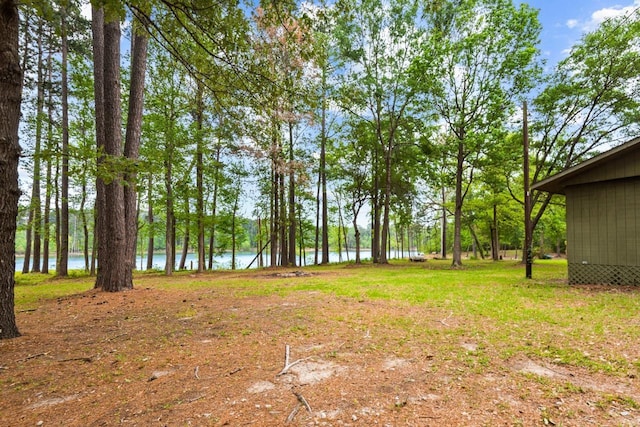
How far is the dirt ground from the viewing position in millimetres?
2184

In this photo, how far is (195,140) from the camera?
1286 centimetres

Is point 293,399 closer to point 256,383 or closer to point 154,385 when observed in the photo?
point 256,383

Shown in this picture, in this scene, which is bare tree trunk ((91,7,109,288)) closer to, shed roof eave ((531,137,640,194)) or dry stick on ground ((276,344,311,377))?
dry stick on ground ((276,344,311,377))

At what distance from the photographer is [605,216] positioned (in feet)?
26.6

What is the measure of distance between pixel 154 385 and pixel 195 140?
470 inches

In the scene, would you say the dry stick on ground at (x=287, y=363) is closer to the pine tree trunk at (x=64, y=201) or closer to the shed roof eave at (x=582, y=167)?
the shed roof eave at (x=582, y=167)

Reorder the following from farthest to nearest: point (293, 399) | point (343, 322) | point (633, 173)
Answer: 1. point (633, 173)
2. point (343, 322)
3. point (293, 399)

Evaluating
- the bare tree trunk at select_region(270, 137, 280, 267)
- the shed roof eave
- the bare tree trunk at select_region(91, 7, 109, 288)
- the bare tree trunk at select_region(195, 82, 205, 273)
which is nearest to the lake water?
the bare tree trunk at select_region(195, 82, 205, 273)

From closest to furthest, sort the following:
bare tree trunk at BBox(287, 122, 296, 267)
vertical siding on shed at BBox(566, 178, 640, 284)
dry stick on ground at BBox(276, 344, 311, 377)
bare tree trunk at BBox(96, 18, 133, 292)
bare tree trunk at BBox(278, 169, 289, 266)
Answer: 1. dry stick on ground at BBox(276, 344, 311, 377)
2. bare tree trunk at BBox(96, 18, 133, 292)
3. vertical siding on shed at BBox(566, 178, 640, 284)
4. bare tree trunk at BBox(278, 169, 289, 266)
5. bare tree trunk at BBox(287, 122, 296, 267)

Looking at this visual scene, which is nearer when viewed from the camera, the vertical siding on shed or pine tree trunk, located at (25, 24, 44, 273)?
the vertical siding on shed

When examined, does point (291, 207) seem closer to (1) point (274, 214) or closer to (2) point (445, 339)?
(1) point (274, 214)

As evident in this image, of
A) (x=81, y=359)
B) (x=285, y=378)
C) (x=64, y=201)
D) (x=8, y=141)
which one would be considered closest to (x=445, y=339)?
(x=285, y=378)

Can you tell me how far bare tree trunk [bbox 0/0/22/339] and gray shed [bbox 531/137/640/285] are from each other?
11717mm

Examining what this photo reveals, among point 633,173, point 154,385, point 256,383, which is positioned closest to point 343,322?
point 256,383
